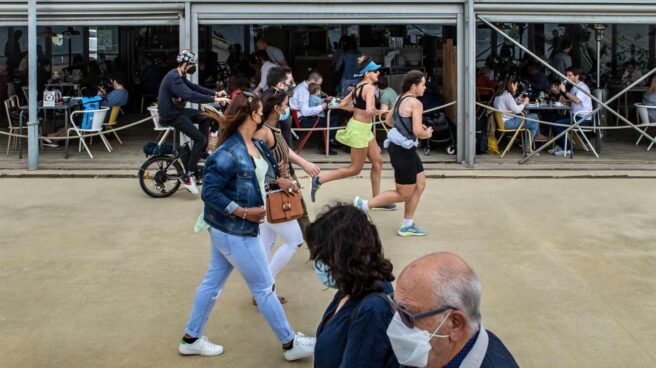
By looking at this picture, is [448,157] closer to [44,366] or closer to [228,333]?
[228,333]

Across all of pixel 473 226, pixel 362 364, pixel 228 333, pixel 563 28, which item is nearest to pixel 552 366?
pixel 228 333

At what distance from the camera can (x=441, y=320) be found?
8.30 ft

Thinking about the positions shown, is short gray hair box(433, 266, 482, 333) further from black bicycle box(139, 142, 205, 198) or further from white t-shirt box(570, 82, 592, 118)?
white t-shirt box(570, 82, 592, 118)

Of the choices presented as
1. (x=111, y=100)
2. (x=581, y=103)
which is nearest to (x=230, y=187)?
(x=111, y=100)

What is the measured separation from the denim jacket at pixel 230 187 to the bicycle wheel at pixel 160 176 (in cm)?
496

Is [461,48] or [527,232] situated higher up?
[461,48]

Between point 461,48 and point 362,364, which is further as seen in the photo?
point 461,48

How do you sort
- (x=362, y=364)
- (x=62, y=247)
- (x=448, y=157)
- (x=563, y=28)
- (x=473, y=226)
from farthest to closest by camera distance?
(x=563, y=28) < (x=448, y=157) < (x=473, y=226) < (x=62, y=247) < (x=362, y=364)

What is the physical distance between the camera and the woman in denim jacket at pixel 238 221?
488 centimetres

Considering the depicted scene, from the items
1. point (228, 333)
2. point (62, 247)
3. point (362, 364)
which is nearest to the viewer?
point (362, 364)

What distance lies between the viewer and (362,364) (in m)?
2.98

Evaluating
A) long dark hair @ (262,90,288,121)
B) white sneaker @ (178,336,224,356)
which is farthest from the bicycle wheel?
white sneaker @ (178,336,224,356)

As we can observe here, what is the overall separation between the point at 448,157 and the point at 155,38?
925cm

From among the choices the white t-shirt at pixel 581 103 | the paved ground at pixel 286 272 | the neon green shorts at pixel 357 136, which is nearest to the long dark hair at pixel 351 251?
the paved ground at pixel 286 272
